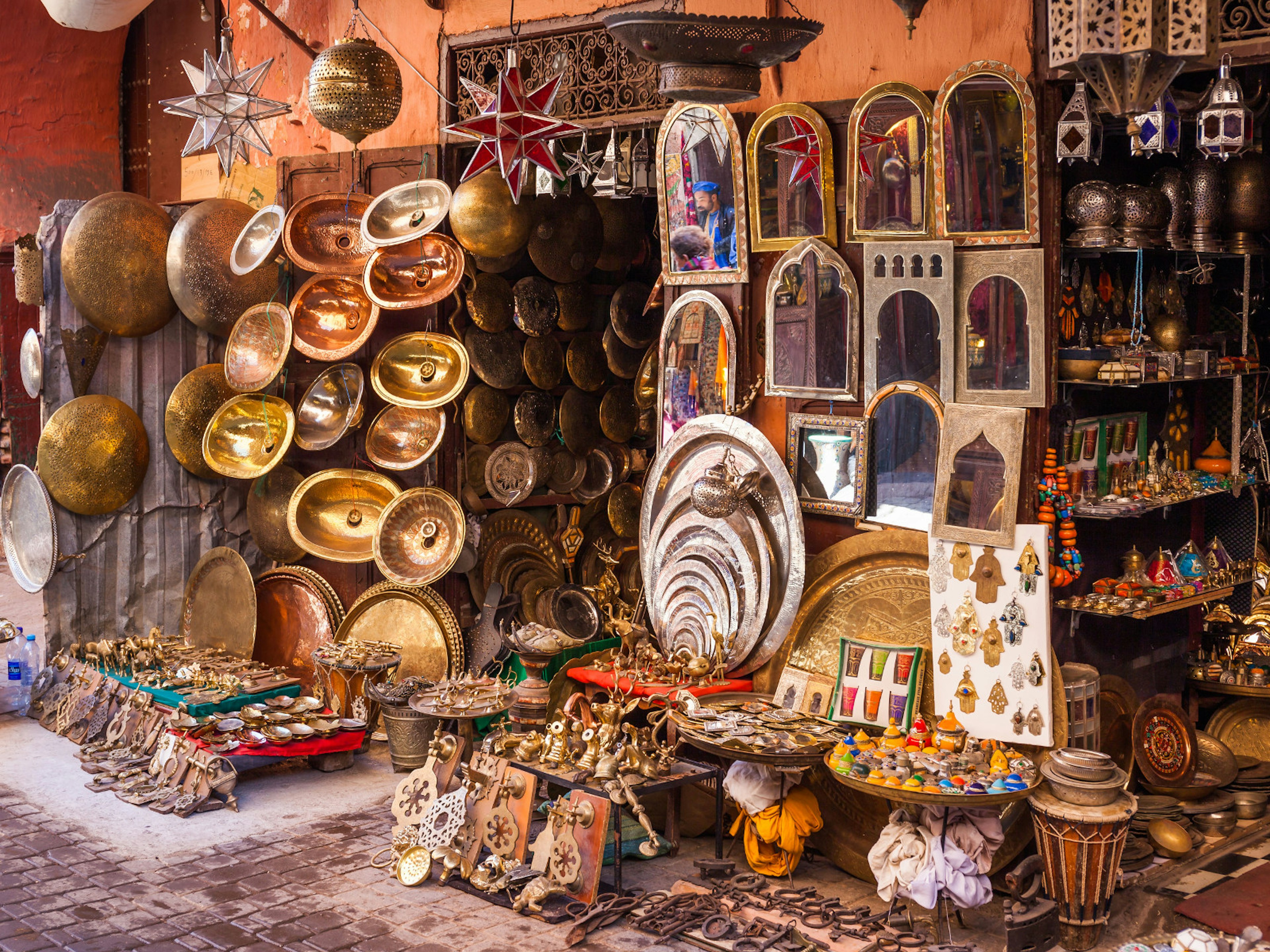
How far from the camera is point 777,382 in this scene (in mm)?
6633

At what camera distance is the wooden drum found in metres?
5.15

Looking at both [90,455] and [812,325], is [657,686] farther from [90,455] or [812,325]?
[90,455]

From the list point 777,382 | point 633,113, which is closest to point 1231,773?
point 777,382

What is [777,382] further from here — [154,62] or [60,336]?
[154,62]

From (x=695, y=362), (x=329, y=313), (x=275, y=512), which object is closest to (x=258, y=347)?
(x=329, y=313)

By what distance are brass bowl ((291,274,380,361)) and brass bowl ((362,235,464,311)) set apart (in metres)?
0.30

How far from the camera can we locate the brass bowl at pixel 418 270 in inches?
312

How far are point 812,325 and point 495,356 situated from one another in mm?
2765

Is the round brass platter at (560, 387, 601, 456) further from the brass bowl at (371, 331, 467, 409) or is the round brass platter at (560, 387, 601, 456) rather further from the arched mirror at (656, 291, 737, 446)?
the arched mirror at (656, 291, 737, 446)

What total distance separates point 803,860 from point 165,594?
16.0ft

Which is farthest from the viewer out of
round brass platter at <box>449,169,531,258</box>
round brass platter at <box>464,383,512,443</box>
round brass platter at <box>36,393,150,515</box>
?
round brass platter at <box>36,393,150,515</box>

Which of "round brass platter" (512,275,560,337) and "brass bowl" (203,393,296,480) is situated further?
"round brass platter" (512,275,560,337)

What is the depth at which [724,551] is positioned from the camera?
6668 millimetres

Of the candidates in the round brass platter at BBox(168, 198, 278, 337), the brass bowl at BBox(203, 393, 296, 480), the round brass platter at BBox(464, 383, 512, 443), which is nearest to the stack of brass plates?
the round brass platter at BBox(464, 383, 512, 443)
